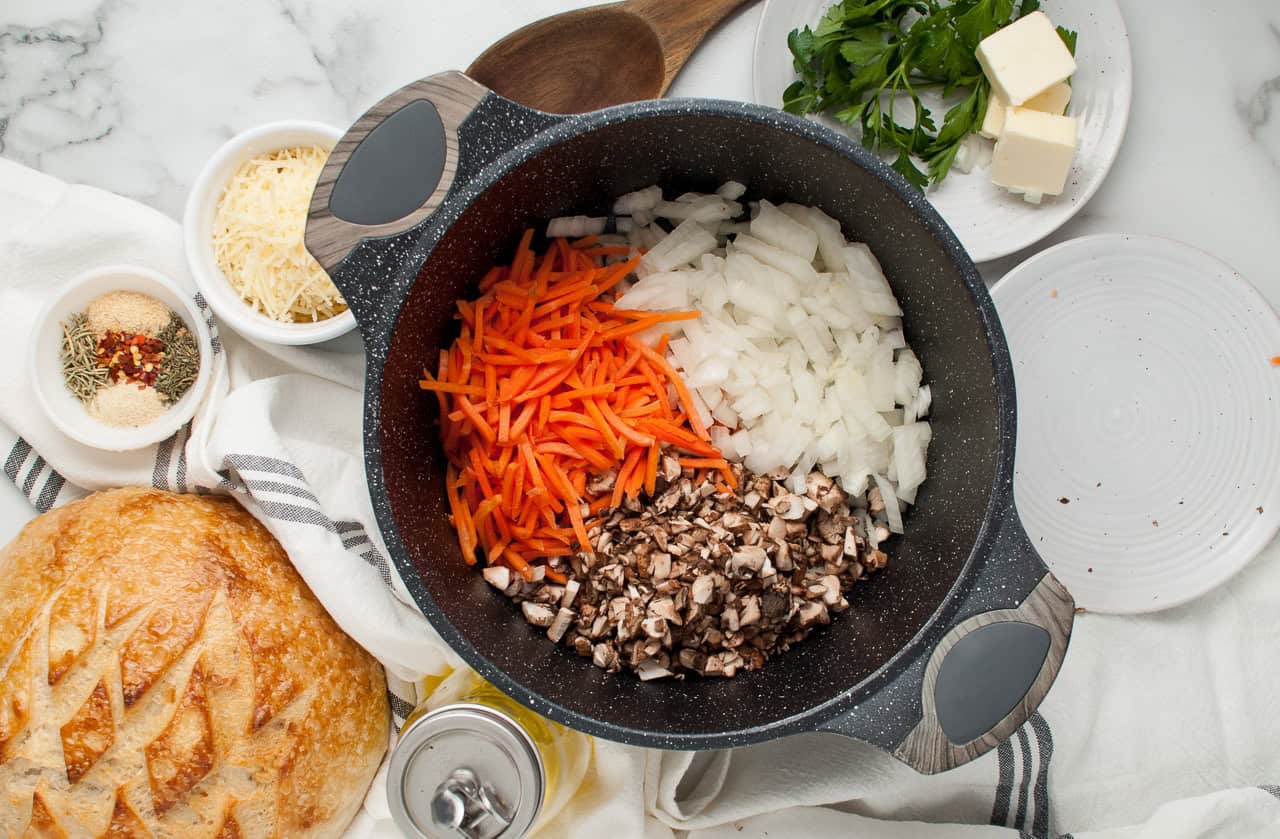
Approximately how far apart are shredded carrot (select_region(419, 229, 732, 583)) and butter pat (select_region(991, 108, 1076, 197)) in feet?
1.94

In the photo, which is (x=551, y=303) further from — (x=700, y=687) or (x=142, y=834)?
(x=142, y=834)

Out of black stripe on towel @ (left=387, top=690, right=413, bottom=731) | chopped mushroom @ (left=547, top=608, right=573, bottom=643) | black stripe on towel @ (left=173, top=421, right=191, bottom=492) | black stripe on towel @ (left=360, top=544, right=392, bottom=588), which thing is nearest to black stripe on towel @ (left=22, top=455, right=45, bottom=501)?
black stripe on towel @ (left=173, top=421, right=191, bottom=492)

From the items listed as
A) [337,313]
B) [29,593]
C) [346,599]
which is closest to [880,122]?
[337,313]

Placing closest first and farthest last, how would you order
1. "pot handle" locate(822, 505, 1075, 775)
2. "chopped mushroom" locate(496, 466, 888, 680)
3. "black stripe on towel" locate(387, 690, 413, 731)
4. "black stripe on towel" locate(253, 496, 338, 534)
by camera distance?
1. "pot handle" locate(822, 505, 1075, 775)
2. "chopped mushroom" locate(496, 466, 888, 680)
3. "black stripe on towel" locate(253, 496, 338, 534)
4. "black stripe on towel" locate(387, 690, 413, 731)

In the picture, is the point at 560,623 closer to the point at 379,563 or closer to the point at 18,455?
the point at 379,563

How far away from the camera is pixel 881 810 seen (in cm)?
164

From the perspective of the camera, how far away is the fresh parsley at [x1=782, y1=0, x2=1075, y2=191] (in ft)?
5.02

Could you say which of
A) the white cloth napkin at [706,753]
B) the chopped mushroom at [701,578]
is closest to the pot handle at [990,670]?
the chopped mushroom at [701,578]

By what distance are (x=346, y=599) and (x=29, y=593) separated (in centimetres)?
45

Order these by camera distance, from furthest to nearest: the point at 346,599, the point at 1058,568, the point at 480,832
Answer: the point at 1058,568
the point at 346,599
the point at 480,832

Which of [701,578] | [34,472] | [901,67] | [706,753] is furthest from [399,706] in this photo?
[901,67]

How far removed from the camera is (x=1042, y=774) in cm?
164

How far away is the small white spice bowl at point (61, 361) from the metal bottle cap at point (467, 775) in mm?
628

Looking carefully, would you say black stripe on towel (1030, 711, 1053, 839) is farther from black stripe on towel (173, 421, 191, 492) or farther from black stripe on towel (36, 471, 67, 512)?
black stripe on towel (36, 471, 67, 512)
